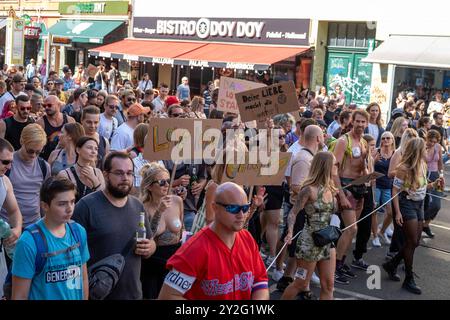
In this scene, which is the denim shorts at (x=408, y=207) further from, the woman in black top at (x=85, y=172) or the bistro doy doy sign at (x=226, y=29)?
the bistro doy doy sign at (x=226, y=29)

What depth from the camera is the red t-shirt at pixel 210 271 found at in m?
3.39

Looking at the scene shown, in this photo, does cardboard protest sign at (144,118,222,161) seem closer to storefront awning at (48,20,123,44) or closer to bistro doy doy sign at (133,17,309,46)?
bistro doy doy sign at (133,17,309,46)

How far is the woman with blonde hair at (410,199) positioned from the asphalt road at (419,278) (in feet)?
0.63

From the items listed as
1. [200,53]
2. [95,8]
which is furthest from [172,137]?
[95,8]

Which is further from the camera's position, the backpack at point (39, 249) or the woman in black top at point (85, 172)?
the woman in black top at point (85, 172)

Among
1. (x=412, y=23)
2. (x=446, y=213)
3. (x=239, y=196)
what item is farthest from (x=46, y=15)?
(x=239, y=196)

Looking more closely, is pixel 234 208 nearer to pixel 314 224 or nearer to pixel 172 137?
pixel 172 137

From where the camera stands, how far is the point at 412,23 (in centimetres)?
1962

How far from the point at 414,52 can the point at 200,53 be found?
29.3 feet

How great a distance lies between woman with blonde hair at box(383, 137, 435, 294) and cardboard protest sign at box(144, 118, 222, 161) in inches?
94.8

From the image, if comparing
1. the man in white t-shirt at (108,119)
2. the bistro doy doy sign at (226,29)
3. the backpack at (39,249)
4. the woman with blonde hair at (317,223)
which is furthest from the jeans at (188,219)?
the bistro doy doy sign at (226,29)

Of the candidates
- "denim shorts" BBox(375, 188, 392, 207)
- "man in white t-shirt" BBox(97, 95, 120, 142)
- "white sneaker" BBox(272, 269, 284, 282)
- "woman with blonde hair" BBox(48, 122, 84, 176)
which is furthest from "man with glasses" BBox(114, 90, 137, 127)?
"denim shorts" BBox(375, 188, 392, 207)

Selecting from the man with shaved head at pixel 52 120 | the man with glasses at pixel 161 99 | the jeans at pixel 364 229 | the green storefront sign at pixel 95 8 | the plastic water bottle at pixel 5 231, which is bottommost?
the jeans at pixel 364 229
